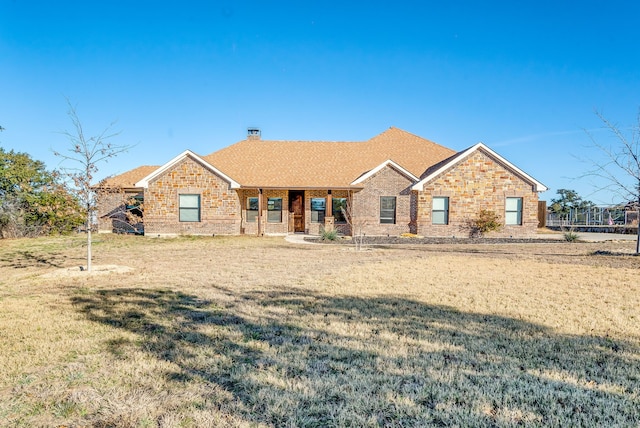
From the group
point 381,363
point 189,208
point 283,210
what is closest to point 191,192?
point 189,208

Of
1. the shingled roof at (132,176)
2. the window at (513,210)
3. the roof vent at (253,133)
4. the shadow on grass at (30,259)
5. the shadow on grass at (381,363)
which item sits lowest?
the shadow on grass at (381,363)

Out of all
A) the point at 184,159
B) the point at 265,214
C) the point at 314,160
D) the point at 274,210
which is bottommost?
the point at 265,214

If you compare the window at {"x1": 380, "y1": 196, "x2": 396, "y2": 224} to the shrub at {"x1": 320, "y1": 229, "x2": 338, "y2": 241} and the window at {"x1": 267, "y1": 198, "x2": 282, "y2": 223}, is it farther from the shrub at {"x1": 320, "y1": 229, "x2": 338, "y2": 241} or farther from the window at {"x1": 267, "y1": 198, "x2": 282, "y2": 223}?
the window at {"x1": 267, "y1": 198, "x2": 282, "y2": 223}

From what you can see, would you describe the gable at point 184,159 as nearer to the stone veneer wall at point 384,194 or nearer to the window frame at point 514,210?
the stone veneer wall at point 384,194

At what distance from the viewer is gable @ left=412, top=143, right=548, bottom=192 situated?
68.0 feet

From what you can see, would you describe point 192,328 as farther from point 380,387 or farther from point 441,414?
point 441,414

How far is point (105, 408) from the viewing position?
2996 mm

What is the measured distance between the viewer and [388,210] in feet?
71.1

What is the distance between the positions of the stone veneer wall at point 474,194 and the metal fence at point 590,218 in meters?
10.5

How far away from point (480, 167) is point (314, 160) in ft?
34.5

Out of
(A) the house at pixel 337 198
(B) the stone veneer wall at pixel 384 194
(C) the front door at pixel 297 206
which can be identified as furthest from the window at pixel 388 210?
(C) the front door at pixel 297 206

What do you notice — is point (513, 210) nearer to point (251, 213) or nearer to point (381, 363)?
point (251, 213)

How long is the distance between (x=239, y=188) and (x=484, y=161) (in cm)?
1462

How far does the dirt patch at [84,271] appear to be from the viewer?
895 cm
